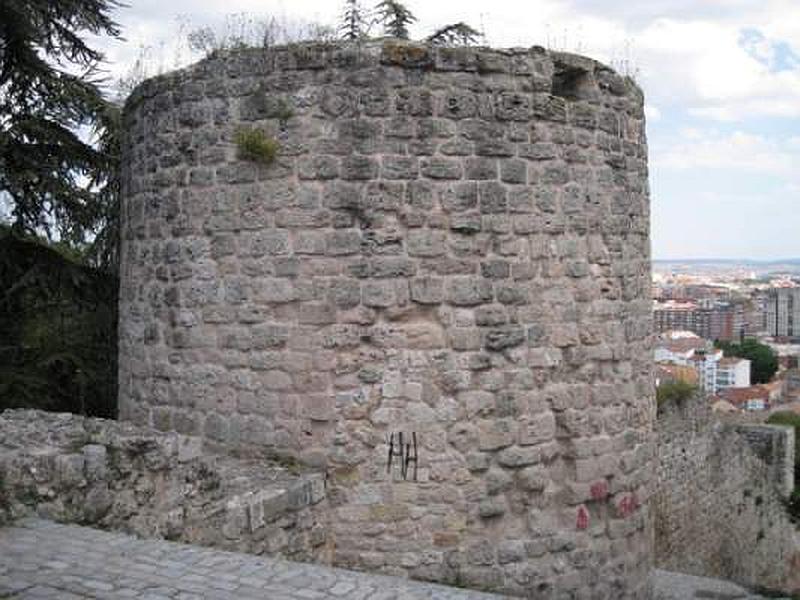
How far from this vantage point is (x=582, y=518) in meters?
6.90

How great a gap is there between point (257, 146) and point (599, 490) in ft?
11.4

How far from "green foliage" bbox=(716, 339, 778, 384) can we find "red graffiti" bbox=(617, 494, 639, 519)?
87501mm

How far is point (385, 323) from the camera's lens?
6.46 m

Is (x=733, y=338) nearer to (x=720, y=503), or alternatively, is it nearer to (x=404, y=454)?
(x=720, y=503)

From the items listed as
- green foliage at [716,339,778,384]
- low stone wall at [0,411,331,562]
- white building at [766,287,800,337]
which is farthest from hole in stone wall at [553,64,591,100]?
white building at [766,287,800,337]

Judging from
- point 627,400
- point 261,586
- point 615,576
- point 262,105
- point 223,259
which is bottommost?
point 615,576

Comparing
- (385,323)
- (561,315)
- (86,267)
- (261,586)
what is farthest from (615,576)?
(86,267)

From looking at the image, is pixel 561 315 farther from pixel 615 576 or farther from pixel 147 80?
pixel 147 80

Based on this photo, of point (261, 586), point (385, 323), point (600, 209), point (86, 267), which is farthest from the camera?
point (86, 267)

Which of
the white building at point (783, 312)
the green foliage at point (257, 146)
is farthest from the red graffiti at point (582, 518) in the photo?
the white building at point (783, 312)

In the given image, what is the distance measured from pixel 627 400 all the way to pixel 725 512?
8.54m

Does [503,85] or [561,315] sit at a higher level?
[503,85]

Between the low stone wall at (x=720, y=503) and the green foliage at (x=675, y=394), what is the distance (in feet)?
0.31

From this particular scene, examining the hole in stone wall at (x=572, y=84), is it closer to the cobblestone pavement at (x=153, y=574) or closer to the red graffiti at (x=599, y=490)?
the red graffiti at (x=599, y=490)
